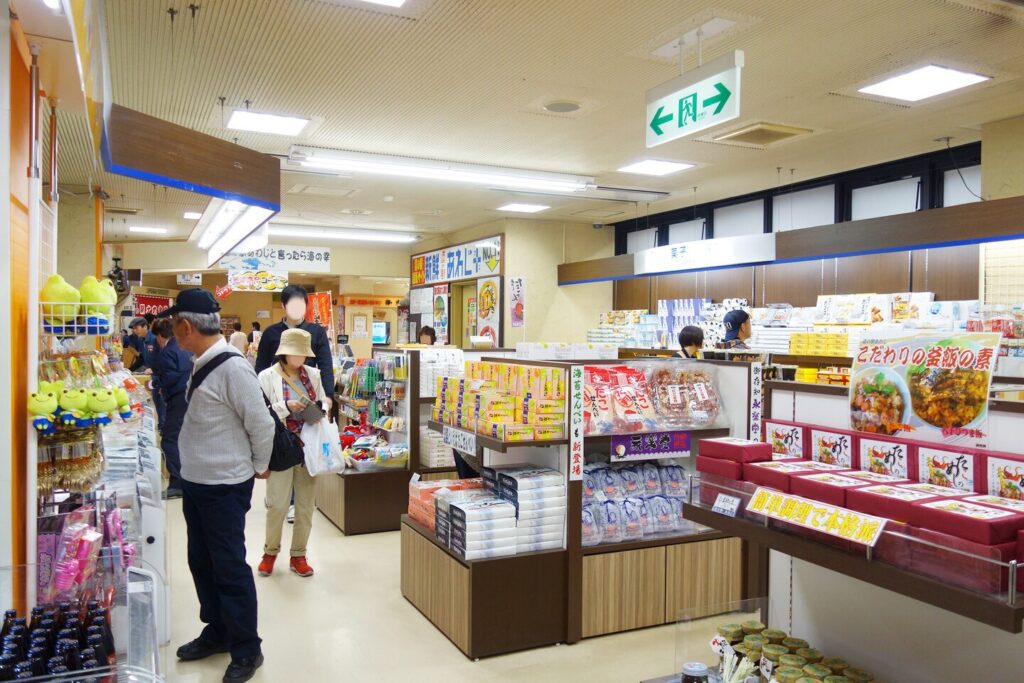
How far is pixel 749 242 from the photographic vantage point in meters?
7.95

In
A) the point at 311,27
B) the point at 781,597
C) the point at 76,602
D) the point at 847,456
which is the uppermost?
the point at 311,27

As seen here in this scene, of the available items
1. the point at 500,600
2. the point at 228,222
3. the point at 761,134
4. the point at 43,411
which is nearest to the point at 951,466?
the point at 500,600

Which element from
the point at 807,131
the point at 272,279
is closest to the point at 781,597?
the point at 807,131

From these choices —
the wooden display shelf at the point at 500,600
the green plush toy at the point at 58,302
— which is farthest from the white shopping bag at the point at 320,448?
the green plush toy at the point at 58,302

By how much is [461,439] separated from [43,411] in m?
2.18

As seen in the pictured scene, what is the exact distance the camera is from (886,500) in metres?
1.84

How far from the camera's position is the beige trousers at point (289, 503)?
5.04 m

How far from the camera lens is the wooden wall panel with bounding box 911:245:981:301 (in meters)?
7.14

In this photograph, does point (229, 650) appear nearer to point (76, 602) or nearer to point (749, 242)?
point (76, 602)

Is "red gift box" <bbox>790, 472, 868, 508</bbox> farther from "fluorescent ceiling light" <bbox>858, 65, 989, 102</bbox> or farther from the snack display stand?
"fluorescent ceiling light" <bbox>858, 65, 989, 102</bbox>

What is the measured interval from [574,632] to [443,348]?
3.13 meters

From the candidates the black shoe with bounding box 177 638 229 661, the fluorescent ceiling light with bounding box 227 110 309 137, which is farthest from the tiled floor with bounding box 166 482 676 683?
the fluorescent ceiling light with bounding box 227 110 309 137

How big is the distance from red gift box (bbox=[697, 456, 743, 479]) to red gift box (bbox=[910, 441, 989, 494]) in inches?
19.8

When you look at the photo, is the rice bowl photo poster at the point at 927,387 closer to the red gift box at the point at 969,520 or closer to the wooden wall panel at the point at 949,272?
the red gift box at the point at 969,520
